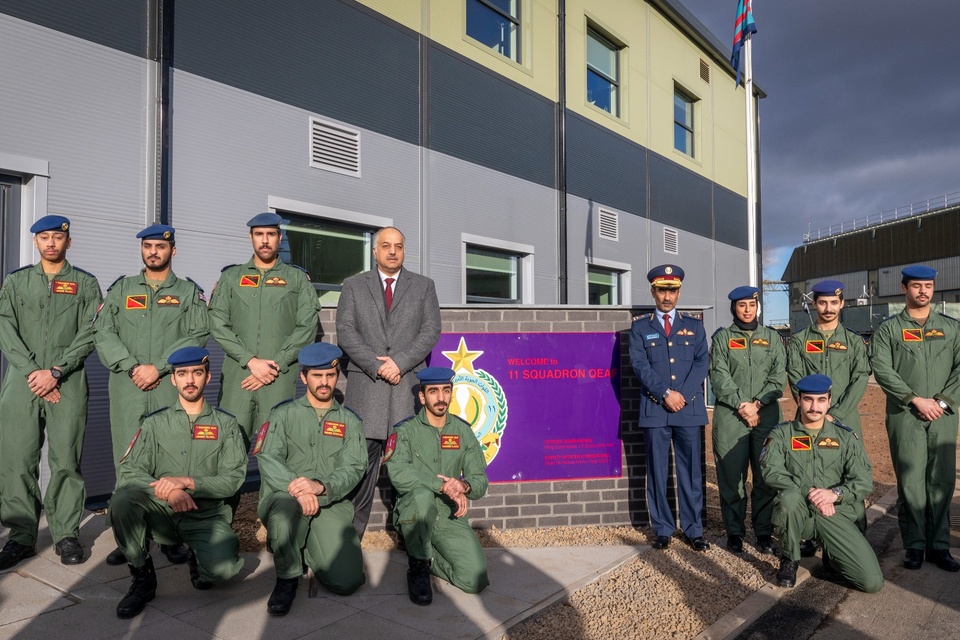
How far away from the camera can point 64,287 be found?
451cm

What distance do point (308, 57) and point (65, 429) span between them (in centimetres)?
494

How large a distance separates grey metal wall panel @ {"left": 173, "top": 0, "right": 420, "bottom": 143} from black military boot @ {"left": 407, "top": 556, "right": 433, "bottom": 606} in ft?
16.9

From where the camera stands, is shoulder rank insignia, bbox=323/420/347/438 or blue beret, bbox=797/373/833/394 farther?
blue beret, bbox=797/373/833/394

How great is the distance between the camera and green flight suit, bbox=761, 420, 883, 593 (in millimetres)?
4367

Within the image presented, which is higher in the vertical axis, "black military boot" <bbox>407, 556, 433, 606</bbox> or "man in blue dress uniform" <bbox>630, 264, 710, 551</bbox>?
"man in blue dress uniform" <bbox>630, 264, 710, 551</bbox>

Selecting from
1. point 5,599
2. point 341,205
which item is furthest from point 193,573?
point 341,205

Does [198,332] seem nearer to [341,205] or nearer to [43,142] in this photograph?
[43,142]

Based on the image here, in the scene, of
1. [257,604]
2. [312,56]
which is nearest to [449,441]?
[257,604]

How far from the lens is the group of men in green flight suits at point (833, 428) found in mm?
4496

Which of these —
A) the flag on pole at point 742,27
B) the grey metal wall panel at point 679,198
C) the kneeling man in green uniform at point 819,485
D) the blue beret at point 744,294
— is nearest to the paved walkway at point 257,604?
the kneeling man in green uniform at point 819,485

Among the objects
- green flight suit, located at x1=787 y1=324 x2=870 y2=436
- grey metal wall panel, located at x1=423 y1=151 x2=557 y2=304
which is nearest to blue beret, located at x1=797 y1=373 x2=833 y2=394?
green flight suit, located at x1=787 y1=324 x2=870 y2=436

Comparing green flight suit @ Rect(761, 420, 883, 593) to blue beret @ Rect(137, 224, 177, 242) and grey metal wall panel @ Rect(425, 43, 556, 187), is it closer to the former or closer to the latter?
blue beret @ Rect(137, 224, 177, 242)

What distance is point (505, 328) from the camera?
558 centimetres

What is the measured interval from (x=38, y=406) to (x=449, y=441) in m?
2.65
